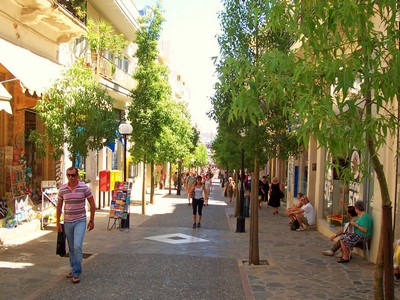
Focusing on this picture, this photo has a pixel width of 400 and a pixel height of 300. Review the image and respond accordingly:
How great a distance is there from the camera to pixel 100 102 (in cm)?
1000

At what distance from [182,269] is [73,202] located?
7.90 ft

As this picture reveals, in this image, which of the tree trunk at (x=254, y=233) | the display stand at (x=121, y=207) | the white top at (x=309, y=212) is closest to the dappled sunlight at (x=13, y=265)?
the tree trunk at (x=254, y=233)

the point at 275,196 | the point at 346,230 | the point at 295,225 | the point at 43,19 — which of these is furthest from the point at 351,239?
the point at 275,196

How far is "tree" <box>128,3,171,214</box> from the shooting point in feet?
59.7

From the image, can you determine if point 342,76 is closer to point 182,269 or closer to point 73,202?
point 73,202

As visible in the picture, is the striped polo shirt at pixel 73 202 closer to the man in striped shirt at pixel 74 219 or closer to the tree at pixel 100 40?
the man in striped shirt at pixel 74 219

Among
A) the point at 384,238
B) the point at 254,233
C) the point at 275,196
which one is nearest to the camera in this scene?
the point at 384,238

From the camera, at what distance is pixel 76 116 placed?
9.69 meters

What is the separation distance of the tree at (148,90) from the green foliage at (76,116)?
816 cm

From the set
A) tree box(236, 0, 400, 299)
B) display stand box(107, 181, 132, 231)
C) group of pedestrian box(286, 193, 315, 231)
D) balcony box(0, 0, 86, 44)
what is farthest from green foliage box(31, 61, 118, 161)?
group of pedestrian box(286, 193, 315, 231)

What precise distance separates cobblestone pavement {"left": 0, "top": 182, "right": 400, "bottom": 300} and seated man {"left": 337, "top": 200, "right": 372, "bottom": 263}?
1.05 feet

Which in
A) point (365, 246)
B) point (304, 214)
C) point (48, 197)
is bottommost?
point (365, 246)

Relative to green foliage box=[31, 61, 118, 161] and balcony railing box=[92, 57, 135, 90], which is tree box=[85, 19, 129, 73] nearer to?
balcony railing box=[92, 57, 135, 90]

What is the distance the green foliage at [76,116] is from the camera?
31.3 feet
